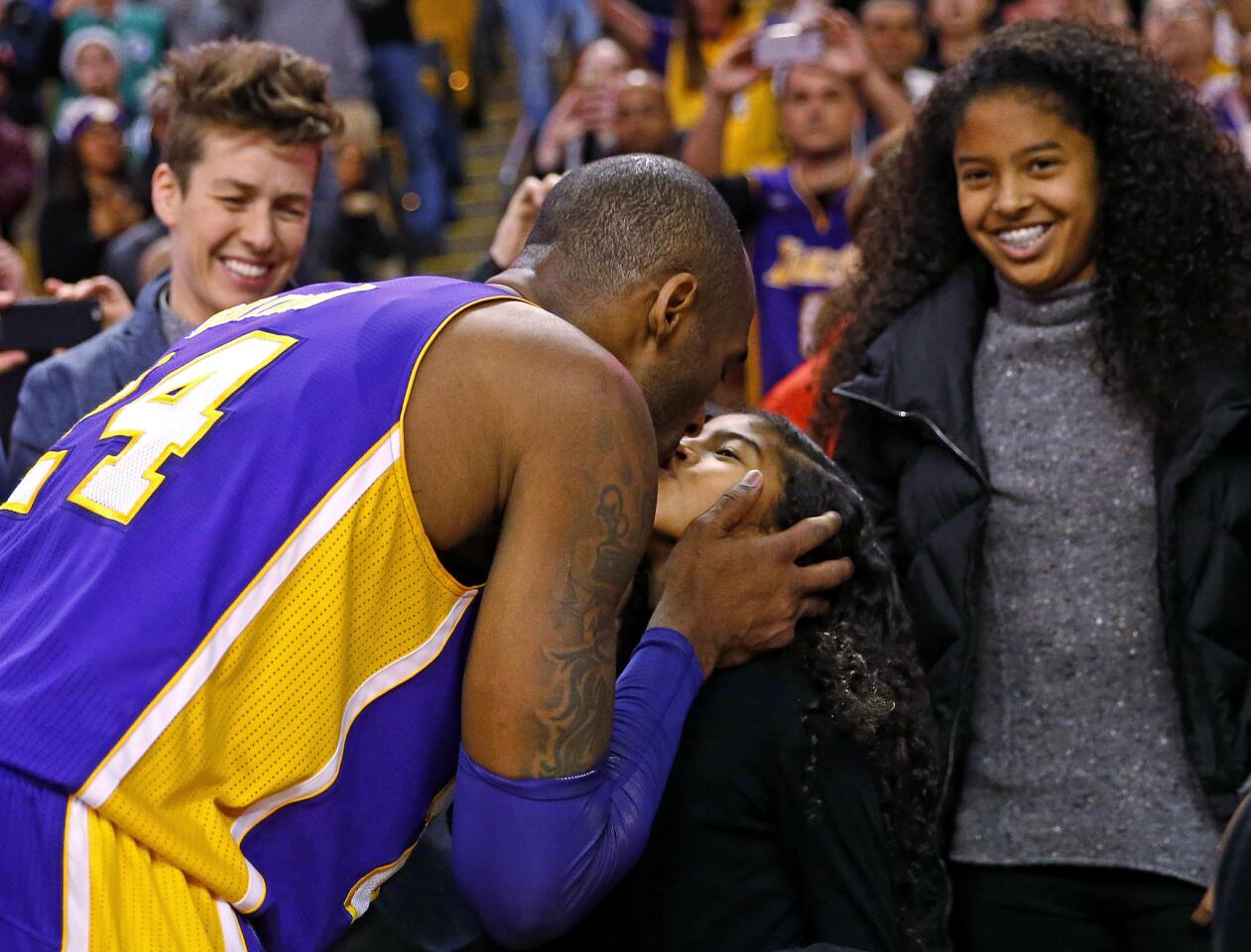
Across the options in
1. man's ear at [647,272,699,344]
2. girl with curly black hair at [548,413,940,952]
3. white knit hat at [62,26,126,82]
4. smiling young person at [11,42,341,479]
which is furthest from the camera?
white knit hat at [62,26,126,82]

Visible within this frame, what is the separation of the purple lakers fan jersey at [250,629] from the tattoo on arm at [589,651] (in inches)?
7.3

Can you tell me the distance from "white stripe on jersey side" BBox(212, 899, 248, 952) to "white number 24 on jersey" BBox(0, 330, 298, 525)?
48 cm

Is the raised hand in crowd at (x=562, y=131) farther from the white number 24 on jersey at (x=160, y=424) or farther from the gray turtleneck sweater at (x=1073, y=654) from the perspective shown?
the white number 24 on jersey at (x=160, y=424)

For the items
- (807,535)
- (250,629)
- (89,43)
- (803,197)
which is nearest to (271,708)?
(250,629)

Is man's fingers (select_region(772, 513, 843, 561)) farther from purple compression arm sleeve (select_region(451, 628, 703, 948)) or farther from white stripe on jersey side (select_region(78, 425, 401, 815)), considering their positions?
white stripe on jersey side (select_region(78, 425, 401, 815))

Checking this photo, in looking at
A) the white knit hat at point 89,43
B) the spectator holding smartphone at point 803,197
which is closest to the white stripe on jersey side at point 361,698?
the spectator holding smartphone at point 803,197

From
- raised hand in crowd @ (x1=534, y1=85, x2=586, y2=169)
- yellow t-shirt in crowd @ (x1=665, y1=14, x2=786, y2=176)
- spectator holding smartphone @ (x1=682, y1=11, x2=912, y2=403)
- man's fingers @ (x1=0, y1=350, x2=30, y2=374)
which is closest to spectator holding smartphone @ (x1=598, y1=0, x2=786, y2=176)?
yellow t-shirt in crowd @ (x1=665, y1=14, x2=786, y2=176)

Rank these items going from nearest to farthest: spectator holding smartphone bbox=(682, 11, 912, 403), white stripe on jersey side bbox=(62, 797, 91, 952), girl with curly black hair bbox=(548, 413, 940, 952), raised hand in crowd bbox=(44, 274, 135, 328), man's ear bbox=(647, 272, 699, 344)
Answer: white stripe on jersey side bbox=(62, 797, 91, 952) → man's ear bbox=(647, 272, 699, 344) → girl with curly black hair bbox=(548, 413, 940, 952) → raised hand in crowd bbox=(44, 274, 135, 328) → spectator holding smartphone bbox=(682, 11, 912, 403)

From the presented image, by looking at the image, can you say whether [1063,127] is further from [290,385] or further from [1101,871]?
[290,385]

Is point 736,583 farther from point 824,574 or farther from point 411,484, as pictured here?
point 411,484

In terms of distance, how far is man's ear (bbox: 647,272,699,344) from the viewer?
2.24 metres

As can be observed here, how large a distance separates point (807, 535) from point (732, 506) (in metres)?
0.13

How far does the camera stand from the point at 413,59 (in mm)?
9883

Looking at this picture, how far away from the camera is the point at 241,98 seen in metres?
3.55
